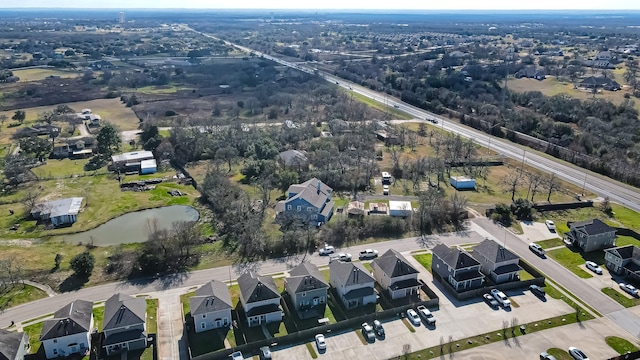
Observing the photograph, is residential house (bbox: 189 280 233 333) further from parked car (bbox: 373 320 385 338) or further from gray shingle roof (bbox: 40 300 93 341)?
parked car (bbox: 373 320 385 338)

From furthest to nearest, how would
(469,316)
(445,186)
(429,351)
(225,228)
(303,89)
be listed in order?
(303,89)
(445,186)
(225,228)
(469,316)
(429,351)

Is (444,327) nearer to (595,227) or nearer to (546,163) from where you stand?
(595,227)

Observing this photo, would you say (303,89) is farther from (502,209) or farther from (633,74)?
(633,74)

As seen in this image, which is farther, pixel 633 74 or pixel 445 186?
pixel 633 74

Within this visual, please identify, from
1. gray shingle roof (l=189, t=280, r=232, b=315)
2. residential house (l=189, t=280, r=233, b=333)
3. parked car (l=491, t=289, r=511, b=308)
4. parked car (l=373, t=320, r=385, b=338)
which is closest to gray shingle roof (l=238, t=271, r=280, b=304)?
gray shingle roof (l=189, t=280, r=232, b=315)

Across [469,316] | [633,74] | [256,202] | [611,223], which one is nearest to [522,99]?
[633,74]
